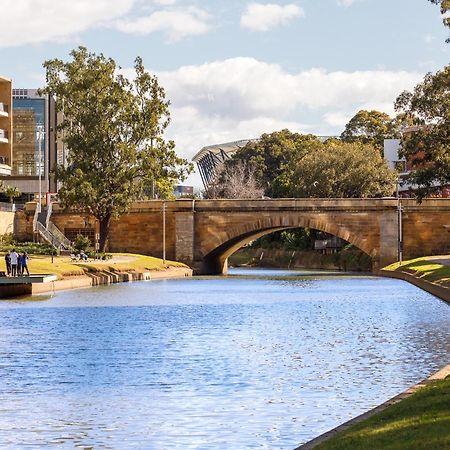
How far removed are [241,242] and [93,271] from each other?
1354 inches

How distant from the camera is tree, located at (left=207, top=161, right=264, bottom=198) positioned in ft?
538

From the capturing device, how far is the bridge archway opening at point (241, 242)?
99625 mm

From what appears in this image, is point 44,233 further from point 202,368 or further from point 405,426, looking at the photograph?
point 405,426

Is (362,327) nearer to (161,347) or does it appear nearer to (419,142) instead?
(161,347)

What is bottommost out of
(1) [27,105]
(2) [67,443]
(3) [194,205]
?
(2) [67,443]

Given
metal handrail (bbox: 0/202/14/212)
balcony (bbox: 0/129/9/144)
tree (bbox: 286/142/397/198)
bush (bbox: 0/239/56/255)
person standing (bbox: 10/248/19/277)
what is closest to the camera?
person standing (bbox: 10/248/19/277)

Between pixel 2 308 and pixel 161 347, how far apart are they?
59.3 feet

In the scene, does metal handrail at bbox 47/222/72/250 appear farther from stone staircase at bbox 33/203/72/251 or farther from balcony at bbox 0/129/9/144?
balcony at bbox 0/129/9/144

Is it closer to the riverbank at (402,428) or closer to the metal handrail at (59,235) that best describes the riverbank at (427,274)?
the metal handrail at (59,235)

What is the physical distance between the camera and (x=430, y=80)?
64.5m

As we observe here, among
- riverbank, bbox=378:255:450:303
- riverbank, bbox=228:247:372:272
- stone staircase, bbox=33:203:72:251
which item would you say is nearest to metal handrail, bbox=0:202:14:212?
stone staircase, bbox=33:203:72:251

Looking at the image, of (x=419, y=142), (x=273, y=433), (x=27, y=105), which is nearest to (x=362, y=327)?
(x=273, y=433)

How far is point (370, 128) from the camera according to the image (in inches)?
6944

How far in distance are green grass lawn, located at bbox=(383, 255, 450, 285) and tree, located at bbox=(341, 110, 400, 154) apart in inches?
3039
